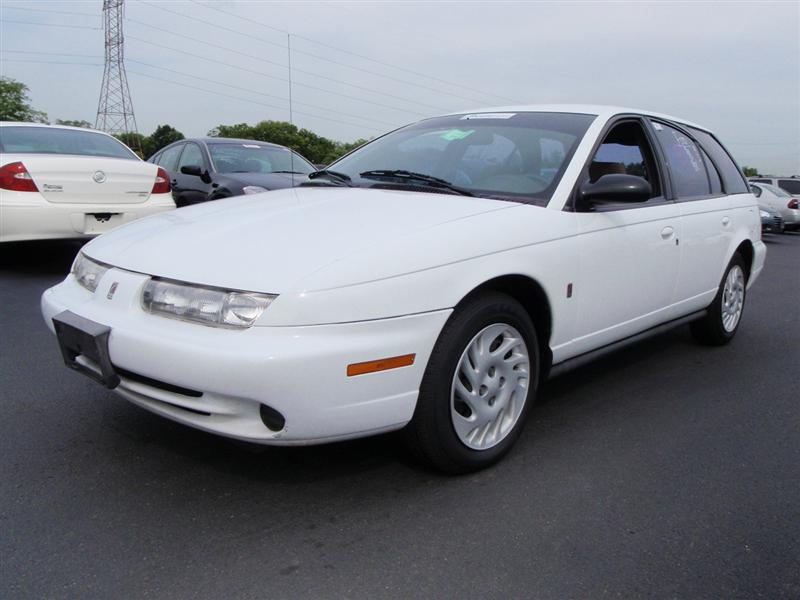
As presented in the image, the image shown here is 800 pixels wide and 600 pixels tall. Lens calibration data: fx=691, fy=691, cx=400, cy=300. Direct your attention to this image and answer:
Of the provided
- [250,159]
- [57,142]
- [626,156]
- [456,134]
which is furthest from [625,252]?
[250,159]

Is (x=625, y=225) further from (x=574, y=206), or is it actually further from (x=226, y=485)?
(x=226, y=485)

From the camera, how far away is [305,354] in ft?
7.03

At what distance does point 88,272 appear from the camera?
9.30ft

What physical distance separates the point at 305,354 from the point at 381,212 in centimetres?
83

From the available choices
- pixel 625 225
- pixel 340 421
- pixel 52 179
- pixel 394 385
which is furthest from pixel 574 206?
pixel 52 179

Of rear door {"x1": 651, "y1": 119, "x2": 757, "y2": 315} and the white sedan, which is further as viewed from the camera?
the white sedan

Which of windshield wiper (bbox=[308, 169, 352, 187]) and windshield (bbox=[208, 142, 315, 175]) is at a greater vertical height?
windshield wiper (bbox=[308, 169, 352, 187])

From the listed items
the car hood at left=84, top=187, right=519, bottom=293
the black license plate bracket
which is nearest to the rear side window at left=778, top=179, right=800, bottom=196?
the car hood at left=84, top=187, right=519, bottom=293

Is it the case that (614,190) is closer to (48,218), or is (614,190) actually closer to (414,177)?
(414,177)

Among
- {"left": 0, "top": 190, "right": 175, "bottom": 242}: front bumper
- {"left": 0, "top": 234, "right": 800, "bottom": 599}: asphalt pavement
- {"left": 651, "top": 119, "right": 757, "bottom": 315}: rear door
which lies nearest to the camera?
{"left": 0, "top": 234, "right": 800, "bottom": 599}: asphalt pavement

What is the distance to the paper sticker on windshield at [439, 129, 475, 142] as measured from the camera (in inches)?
141

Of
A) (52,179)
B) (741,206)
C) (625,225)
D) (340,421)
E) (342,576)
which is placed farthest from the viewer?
(52,179)

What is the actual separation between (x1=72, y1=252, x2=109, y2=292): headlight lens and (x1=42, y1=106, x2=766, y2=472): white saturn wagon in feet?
0.04

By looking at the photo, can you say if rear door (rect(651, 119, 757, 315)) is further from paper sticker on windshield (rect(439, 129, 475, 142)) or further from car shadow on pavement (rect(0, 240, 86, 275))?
Result: car shadow on pavement (rect(0, 240, 86, 275))
